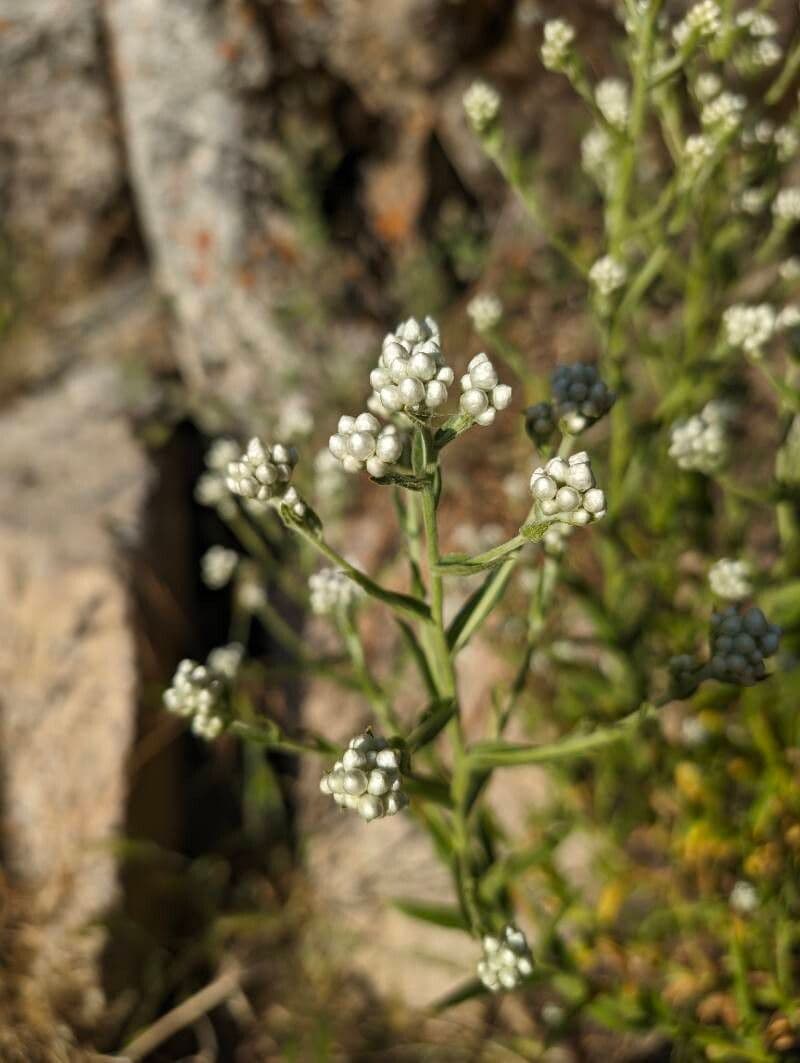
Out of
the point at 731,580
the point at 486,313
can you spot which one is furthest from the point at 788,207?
the point at 731,580

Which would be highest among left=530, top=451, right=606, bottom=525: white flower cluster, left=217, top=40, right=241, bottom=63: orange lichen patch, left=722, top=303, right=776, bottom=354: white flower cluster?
left=217, top=40, right=241, bottom=63: orange lichen patch

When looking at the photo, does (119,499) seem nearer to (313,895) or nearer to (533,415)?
(313,895)

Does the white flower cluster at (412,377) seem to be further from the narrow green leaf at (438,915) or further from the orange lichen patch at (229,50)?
the orange lichen patch at (229,50)

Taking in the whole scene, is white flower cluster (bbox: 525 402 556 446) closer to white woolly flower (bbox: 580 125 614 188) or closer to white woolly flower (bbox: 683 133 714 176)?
white woolly flower (bbox: 683 133 714 176)

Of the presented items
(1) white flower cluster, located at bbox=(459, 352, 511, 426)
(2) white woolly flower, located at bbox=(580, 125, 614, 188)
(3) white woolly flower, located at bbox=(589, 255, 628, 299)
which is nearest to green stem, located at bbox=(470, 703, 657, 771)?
(1) white flower cluster, located at bbox=(459, 352, 511, 426)

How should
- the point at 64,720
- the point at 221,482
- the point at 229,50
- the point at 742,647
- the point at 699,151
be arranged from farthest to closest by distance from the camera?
the point at 229,50, the point at 64,720, the point at 221,482, the point at 699,151, the point at 742,647

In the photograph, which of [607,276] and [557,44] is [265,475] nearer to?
[607,276]

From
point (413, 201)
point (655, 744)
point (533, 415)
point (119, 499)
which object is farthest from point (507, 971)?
point (413, 201)
